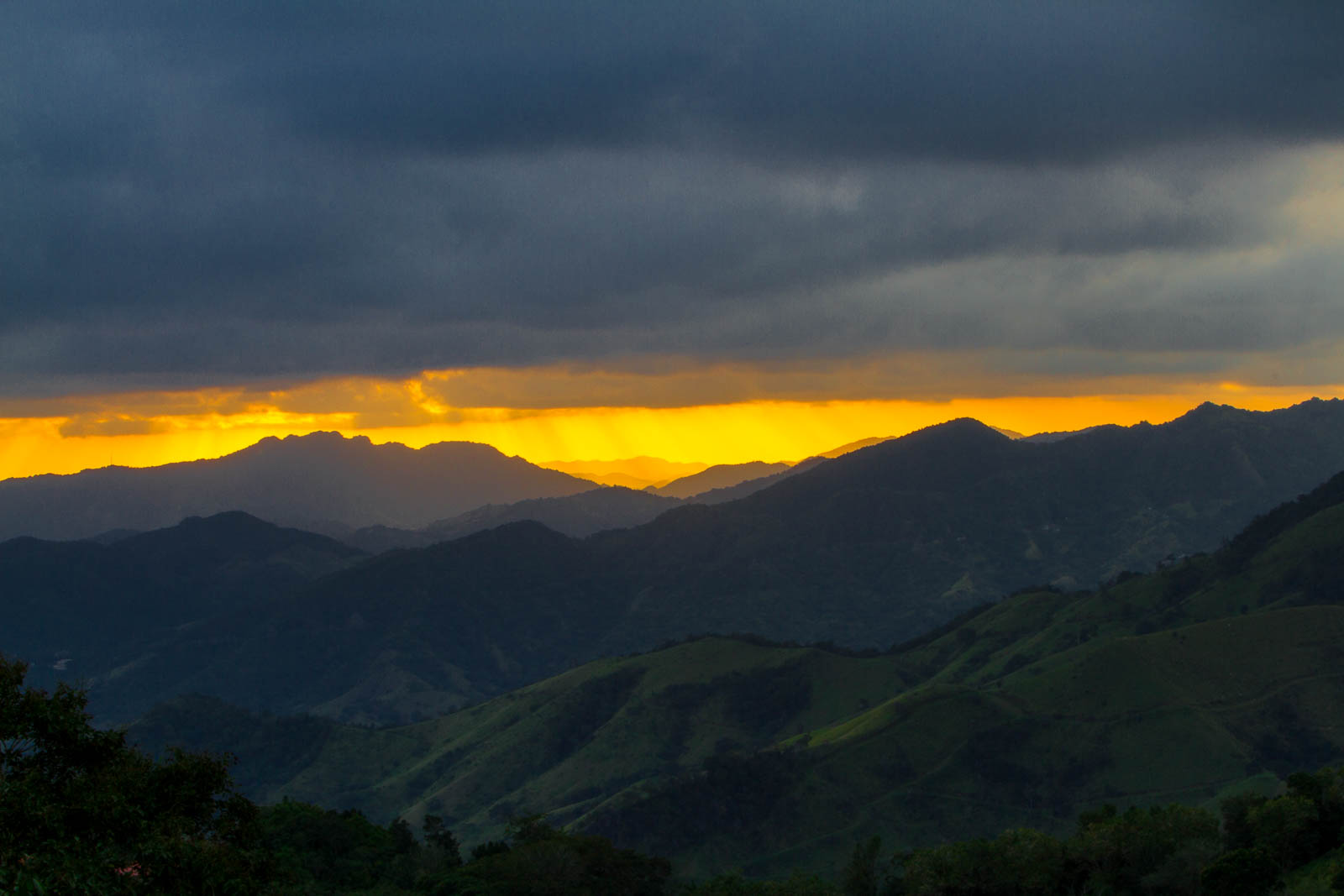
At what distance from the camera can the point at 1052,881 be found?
105m

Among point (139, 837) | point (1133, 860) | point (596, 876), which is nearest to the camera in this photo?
point (139, 837)

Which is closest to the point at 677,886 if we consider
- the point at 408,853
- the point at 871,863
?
the point at 871,863

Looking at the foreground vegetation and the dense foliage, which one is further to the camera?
the foreground vegetation

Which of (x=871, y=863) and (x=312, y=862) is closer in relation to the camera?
(x=312, y=862)

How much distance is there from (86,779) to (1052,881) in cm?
8489

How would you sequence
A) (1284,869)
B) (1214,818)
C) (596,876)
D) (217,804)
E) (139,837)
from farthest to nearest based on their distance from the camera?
(596,876)
(1214,818)
(1284,869)
(217,804)
(139,837)

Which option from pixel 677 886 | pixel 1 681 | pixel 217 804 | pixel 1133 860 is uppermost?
pixel 1 681

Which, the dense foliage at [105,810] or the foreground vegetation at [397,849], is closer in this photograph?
the dense foliage at [105,810]

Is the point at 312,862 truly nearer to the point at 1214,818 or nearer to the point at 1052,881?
the point at 1052,881

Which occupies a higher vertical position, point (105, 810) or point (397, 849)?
point (105, 810)

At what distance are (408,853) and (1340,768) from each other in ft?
291

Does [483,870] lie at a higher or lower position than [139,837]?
lower

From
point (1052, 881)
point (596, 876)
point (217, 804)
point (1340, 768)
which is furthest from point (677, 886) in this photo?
point (217, 804)

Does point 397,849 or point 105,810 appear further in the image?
point 397,849
